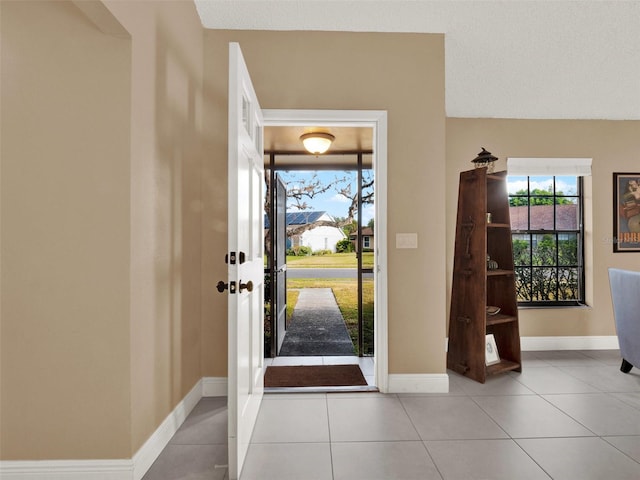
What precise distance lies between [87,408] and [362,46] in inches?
114

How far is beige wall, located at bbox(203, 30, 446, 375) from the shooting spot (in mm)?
2736

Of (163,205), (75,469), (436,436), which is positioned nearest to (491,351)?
(436,436)

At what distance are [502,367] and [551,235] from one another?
187 cm

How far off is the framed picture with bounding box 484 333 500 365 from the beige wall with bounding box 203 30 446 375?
69 centimetres

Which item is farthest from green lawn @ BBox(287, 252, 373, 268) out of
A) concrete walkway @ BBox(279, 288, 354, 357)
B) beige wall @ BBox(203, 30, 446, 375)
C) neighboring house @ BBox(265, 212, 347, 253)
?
beige wall @ BBox(203, 30, 446, 375)

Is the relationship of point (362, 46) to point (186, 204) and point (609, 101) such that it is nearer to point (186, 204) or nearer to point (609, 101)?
point (186, 204)

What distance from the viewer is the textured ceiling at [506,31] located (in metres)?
2.38

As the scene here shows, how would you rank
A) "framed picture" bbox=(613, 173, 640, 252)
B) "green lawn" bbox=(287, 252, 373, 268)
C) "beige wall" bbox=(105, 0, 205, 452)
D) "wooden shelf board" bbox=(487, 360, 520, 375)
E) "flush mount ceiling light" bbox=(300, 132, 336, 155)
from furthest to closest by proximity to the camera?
"green lawn" bbox=(287, 252, 373, 268)
"framed picture" bbox=(613, 173, 640, 252)
"flush mount ceiling light" bbox=(300, 132, 336, 155)
"wooden shelf board" bbox=(487, 360, 520, 375)
"beige wall" bbox=(105, 0, 205, 452)

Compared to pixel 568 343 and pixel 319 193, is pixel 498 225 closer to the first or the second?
pixel 568 343

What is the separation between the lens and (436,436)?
2.12 meters

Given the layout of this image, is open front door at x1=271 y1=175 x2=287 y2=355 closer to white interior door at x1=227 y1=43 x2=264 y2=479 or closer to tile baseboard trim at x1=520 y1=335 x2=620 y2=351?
white interior door at x1=227 y1=43 x2=264 y2=479

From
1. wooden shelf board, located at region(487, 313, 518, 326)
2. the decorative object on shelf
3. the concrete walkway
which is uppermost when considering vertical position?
the decorative object on shelf

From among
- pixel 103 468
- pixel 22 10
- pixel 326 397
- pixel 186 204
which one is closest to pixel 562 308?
pixel 326 397

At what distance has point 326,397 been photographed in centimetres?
267
